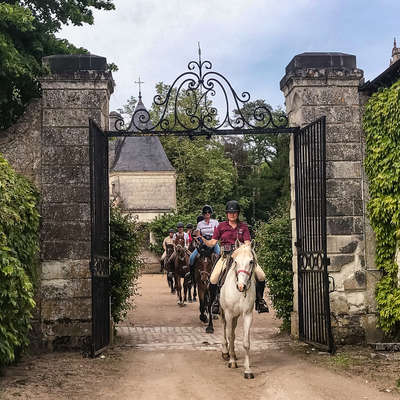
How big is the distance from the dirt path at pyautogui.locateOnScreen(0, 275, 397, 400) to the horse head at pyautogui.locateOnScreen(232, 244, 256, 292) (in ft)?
3.60

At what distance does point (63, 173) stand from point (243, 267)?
131 inches

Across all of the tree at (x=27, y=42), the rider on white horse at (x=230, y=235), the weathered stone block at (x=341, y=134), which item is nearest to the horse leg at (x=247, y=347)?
the rider on white horse at (x=230, y=235)

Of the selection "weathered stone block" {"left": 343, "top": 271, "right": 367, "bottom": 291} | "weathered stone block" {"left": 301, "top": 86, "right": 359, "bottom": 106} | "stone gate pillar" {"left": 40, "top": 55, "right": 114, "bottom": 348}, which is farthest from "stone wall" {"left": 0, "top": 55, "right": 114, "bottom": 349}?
"weathered stone block" {"left": 343, "top": 271, "right": 367, "bottom": 291}

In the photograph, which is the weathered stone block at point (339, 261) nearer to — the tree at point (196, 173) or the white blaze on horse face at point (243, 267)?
the white blaze on horse face at point (243, 267)

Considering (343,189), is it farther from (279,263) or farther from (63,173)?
(63,173)

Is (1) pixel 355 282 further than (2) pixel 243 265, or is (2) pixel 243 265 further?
(1) pixel 355 282

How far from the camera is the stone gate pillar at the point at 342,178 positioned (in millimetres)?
9164

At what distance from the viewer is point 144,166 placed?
135 ft

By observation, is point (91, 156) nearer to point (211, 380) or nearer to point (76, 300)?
point (76, 300)

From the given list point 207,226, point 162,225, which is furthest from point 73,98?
point 162,225

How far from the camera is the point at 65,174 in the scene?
909 cm

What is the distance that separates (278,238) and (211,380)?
3671mm

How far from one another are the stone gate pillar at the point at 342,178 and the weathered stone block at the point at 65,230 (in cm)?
364

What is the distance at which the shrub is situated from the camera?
32.7 feet
